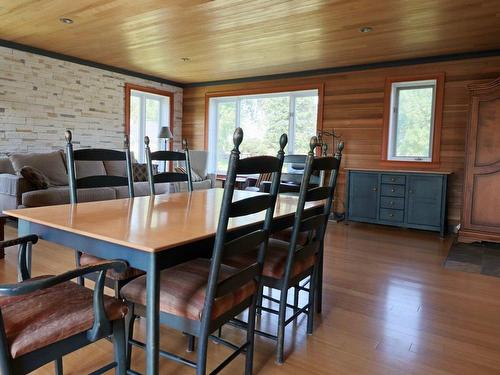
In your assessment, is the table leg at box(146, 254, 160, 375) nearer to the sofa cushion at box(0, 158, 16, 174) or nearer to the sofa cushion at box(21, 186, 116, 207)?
the sofa cushion at box(21, 186, 116, 207)

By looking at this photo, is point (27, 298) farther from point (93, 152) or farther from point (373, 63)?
point (373, 63)

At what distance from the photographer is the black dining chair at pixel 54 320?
3.29 ft

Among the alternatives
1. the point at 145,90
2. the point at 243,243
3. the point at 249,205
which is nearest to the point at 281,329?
the point at 243,243

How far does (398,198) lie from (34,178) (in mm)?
4512

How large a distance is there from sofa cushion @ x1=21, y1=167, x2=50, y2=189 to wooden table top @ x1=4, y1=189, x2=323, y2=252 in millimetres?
2767

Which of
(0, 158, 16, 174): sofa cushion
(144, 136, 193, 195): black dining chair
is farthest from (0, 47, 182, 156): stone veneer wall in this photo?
(144, 136, 193, 195): black dining chair

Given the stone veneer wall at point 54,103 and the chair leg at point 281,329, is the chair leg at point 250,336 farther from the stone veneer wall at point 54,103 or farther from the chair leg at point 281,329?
the stone veneer wall at point 54,103

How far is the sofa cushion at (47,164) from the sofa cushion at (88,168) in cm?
19

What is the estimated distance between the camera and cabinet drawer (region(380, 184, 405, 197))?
16.0 ft

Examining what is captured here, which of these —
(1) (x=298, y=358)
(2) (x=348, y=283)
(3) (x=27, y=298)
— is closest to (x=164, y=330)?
(1) (x=298, y=358)

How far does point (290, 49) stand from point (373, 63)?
1396 mm

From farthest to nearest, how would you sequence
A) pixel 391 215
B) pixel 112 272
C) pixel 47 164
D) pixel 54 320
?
pixel 391 215, pixel 47 164, pixel 112 272, pixel 54 320

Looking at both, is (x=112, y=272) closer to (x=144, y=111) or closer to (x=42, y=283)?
(x=42, y=283)

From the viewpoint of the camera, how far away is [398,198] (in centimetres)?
492
